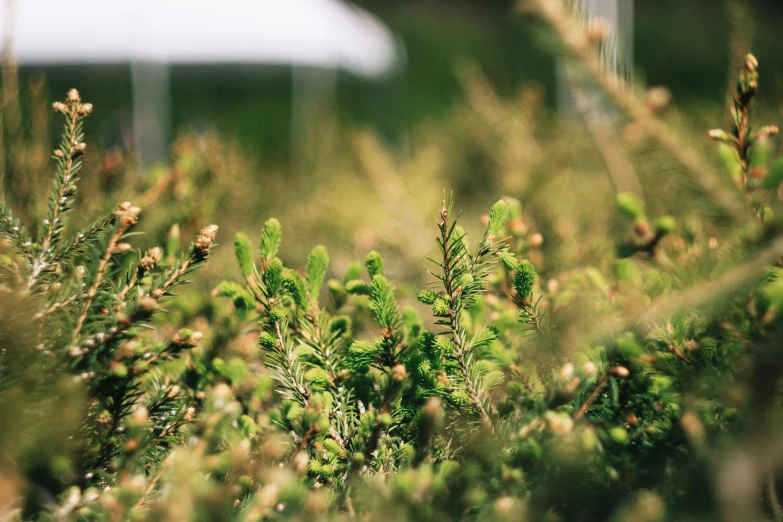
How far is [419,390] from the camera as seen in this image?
609 millimetres

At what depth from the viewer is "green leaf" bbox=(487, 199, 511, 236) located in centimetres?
58

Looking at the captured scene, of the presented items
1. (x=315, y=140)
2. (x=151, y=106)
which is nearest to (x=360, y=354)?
(x=315, y=140)

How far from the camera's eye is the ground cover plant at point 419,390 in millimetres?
492

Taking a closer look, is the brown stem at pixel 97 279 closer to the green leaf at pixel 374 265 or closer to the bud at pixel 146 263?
the bud at pixel 146 263

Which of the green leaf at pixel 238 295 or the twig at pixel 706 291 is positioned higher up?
the twig at pixel 706 291

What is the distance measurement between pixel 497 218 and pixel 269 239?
0.24m

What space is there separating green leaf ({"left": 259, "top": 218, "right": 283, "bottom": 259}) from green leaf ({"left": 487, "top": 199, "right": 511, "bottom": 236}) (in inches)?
8.8

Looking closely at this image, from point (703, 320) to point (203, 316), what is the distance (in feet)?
2.08

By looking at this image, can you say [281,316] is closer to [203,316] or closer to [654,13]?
[203,316]

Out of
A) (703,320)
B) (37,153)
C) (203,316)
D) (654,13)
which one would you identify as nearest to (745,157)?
(703,320)

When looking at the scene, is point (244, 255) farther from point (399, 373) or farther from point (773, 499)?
point (773, 499)

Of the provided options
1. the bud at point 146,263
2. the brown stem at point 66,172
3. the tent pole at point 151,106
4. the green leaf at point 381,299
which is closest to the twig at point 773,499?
the green leaf at point 381,299

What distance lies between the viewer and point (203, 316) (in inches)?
34.1

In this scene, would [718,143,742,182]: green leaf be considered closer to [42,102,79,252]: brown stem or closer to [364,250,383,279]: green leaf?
[364,250,383,279]: green leaf
